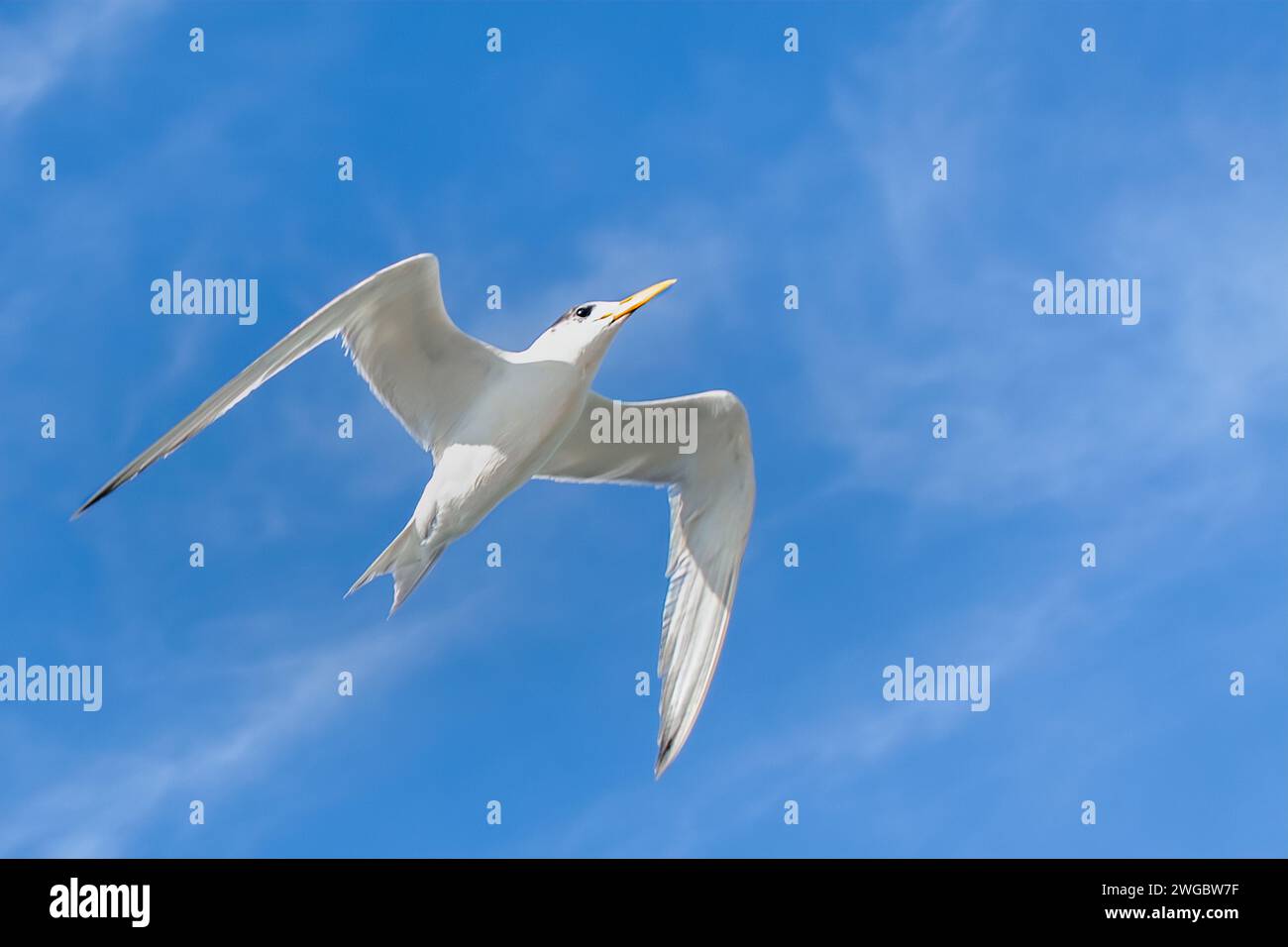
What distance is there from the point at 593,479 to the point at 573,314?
1.68 m

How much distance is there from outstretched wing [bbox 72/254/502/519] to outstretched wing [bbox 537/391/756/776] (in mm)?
1041

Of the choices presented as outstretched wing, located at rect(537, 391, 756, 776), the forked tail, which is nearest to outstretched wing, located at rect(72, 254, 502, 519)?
the forked tail

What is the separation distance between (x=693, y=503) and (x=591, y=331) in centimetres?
196

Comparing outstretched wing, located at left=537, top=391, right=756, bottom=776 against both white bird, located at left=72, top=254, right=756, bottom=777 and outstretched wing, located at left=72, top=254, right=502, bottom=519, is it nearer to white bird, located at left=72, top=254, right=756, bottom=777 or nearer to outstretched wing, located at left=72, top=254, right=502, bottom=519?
white bird, located at left=72, top=254, right=756, bottom=777

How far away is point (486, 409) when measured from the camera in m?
10.7

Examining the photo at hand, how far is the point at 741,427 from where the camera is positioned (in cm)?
1164

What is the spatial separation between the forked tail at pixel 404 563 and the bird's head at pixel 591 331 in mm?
1583

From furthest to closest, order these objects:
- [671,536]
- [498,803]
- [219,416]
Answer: [671,536]
[498,803]
[219,416]

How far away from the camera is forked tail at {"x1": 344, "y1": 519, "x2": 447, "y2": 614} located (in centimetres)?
1070

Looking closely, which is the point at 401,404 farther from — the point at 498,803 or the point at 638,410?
the point at 498,803

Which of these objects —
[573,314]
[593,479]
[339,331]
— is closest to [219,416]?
[339,331]

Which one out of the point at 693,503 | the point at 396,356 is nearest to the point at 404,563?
the point at 396,356

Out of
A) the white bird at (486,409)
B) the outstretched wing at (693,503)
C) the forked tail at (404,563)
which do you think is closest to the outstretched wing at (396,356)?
the white bird at (486,409)

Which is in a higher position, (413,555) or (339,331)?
(339,331)
